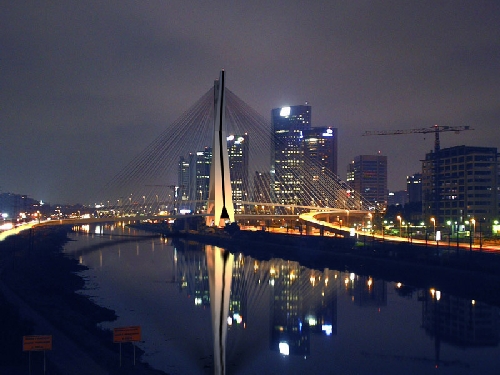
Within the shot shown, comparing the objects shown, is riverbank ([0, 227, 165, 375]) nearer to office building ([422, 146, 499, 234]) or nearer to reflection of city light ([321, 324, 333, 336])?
reflection of city light ([321, 324, 333, 336])

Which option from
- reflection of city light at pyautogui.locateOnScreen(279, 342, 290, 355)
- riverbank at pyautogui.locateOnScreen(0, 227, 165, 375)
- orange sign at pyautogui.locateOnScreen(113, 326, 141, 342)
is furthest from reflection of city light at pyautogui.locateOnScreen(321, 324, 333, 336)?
orange sign at pyautogui.locateOnScreen(113, 326, 141, 342)

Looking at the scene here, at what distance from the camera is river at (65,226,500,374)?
11172mm

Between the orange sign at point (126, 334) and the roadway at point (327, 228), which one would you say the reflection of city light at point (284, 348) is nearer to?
the orange sign at point (126, 334)

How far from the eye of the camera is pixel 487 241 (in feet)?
88.7

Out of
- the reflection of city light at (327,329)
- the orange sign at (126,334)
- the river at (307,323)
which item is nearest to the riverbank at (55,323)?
the orange sign at (126,334)

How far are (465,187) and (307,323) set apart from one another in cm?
3211

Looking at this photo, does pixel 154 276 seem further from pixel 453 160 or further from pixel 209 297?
pixel 453 160

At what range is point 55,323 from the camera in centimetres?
1173

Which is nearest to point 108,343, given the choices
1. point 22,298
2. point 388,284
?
point 22,298

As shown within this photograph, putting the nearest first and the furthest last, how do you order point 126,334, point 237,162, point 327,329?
point 126,334 < point 327,329 < point 237,162

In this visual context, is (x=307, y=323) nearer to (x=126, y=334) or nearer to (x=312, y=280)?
(x=126, y=334)

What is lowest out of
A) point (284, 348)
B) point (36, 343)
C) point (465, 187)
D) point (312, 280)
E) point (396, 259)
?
point (284, 348)

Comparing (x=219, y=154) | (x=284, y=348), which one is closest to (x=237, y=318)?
(x=284, y=348)

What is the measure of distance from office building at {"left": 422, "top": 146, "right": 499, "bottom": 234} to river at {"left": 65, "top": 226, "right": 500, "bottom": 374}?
842 inches
